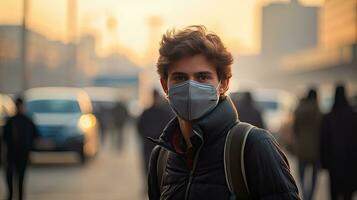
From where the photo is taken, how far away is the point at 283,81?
407 ft

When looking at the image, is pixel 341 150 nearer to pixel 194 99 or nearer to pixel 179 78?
pixel 179 78

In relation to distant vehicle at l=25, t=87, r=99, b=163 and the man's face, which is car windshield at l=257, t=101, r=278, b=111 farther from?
the man's face

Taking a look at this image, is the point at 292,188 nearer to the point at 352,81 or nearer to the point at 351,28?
the point at 352,81

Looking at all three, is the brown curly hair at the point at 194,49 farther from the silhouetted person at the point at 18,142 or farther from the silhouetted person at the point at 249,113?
the silhouetted person at the point at 249,113

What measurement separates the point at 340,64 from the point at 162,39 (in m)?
68.4

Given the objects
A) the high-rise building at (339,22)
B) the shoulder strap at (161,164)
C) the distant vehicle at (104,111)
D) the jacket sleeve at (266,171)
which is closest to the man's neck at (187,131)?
the shoulder strap at (161,164)

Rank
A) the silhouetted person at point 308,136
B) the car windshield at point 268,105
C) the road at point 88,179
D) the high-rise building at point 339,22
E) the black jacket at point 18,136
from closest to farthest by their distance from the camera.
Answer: the black jacket at point 18,136, the silhouetted person at point 308,136, the road at point 88,179, the car windshield at point 268,105, the high-rise building at point 339,22

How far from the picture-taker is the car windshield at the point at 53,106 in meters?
19.6

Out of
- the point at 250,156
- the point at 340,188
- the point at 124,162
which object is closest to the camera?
the point at 250,156

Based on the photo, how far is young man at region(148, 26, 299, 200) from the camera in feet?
8.46

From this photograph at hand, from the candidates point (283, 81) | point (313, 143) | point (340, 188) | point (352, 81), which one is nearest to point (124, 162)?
point (313, 143)

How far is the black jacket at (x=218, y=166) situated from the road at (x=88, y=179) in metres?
9.38

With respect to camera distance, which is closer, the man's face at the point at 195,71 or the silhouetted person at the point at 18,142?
the man's face at the point at 195,71

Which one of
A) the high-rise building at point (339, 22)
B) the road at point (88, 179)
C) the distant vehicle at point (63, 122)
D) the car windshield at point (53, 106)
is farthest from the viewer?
the high-rise building at point (339, 22)
